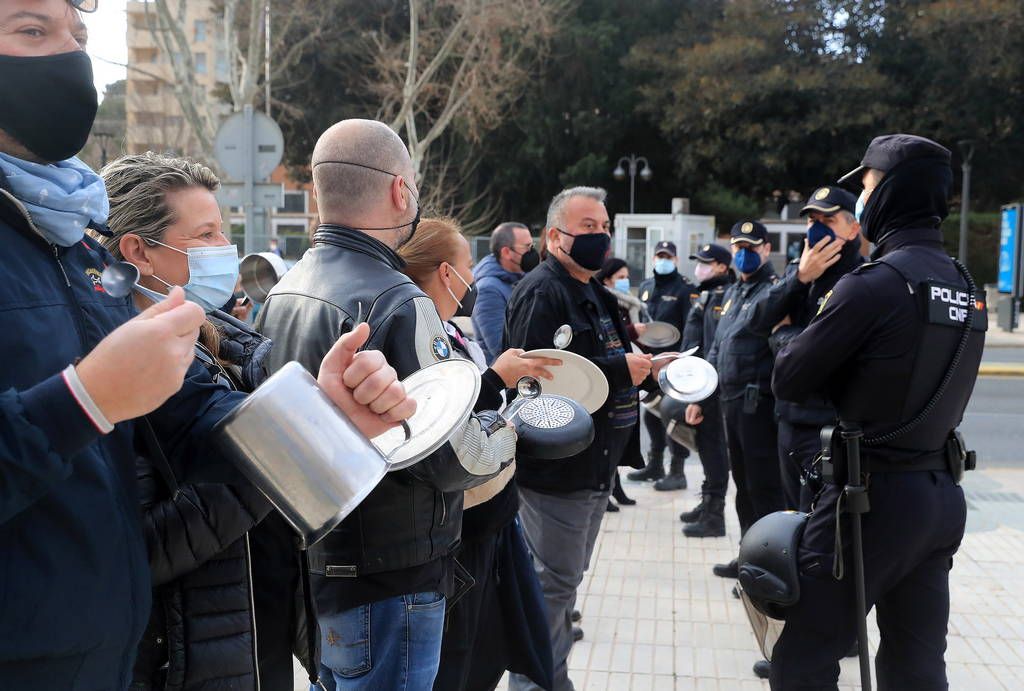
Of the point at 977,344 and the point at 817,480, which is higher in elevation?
the point at 977,344

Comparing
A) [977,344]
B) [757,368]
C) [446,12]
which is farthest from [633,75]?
[977,344]

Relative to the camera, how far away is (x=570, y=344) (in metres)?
3.82

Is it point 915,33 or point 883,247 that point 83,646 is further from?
point 915,33

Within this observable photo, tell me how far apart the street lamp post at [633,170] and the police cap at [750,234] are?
80.3 feet

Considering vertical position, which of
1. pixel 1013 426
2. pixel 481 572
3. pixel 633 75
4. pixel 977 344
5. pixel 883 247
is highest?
pixel 633 75

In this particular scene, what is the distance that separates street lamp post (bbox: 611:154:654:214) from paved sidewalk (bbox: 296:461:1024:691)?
24484mm

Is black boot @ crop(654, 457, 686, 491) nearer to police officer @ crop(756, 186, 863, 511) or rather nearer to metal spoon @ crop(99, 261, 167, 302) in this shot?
police officer @ crop(756, 186, 863, 511)

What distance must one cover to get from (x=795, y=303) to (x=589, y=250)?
141 cm

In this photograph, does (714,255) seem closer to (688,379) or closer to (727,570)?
(727,570)

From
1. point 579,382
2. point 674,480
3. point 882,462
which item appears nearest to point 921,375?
point 882,462

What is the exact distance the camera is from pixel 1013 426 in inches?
414

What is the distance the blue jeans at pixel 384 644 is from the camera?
2346 millimetres

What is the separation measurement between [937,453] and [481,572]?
1.50 meters

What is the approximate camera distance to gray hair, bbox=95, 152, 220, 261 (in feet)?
7.30
